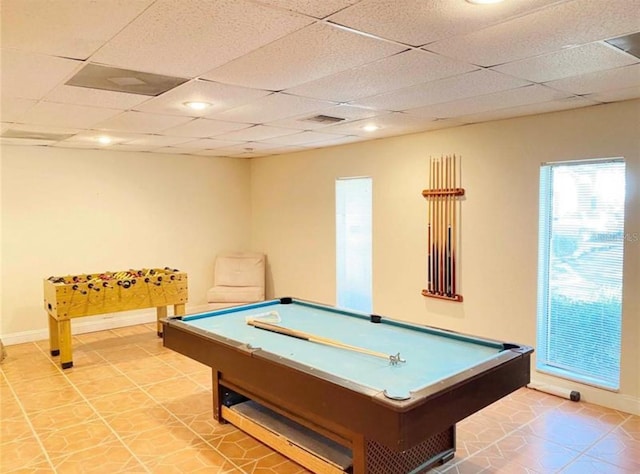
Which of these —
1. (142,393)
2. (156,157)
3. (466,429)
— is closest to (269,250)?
(156,157)

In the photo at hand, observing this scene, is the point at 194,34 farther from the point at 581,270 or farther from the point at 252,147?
the point at 252,147

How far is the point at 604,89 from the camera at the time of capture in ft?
10.6

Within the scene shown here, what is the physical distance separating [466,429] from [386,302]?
2.18 metres

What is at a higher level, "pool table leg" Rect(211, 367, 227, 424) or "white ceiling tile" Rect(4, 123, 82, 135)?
"white ceiling tile" Rect(4, 123, 82, 135)

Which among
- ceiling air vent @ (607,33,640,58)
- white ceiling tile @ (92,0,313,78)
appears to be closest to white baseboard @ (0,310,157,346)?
white ceiling tile @ (92,0,313,78)

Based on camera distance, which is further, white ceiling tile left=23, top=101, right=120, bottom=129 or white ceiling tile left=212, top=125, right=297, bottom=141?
white ceiling tile left=212, top=125, right=297, bottom=141

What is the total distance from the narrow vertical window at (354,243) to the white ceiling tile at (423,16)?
398cm

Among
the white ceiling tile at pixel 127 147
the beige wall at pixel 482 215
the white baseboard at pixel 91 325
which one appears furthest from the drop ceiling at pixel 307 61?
the white baseboard at pixel 91 325

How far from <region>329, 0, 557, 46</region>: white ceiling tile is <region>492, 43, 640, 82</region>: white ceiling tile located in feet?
2.20

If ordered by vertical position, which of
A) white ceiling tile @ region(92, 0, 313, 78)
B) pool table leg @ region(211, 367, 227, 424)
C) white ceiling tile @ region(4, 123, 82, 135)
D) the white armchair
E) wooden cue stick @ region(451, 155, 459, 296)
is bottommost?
pool table leg @ region(211, 367, 227, 424)

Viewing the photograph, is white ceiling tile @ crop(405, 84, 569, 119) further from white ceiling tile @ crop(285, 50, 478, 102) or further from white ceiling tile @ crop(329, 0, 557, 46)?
white ceiling tile @ crop(329, 0, 557, 46)

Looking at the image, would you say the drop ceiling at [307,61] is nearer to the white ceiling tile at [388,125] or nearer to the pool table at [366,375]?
the white ceiling tile at [388,125]

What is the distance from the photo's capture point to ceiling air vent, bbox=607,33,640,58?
2221 mm

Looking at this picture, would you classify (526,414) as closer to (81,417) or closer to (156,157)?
(81,417)
